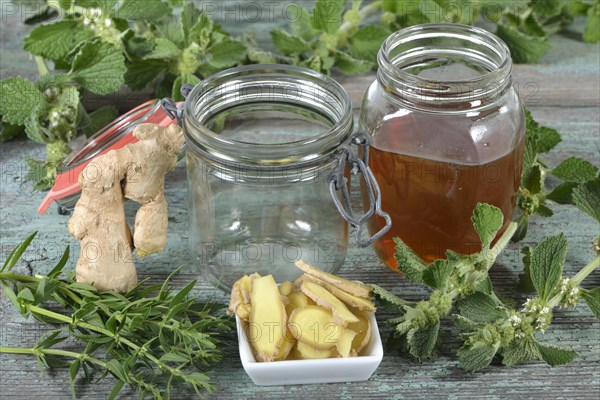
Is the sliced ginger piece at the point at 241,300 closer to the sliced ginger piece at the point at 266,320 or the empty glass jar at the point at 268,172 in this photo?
the sliced ginger piece at the point at 266,320

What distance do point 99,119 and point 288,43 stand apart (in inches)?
13.0

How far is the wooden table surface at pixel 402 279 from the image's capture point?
3.49ft

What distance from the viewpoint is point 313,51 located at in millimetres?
1594

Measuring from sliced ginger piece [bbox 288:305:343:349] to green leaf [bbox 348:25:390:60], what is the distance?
637 millimetres

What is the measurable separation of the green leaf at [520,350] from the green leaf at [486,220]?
115 millimetres

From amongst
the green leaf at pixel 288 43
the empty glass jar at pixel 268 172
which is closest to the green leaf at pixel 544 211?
the empty glass jar at pixel 268 172

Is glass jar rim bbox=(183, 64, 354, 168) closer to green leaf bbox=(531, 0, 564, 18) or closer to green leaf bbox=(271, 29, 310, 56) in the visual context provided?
green leaf bbox=(271, 29, 310, 56)

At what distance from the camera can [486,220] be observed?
41.9 inches

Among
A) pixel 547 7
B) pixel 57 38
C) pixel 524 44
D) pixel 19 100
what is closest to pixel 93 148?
pixel 19 100

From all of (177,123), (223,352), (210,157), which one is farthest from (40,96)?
(223,352)

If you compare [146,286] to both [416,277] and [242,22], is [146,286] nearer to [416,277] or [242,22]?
[416,277]

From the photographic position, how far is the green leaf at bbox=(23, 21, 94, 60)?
1.47 m

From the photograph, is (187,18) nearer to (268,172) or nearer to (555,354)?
(268,172)

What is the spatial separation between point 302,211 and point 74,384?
38 centimetres
